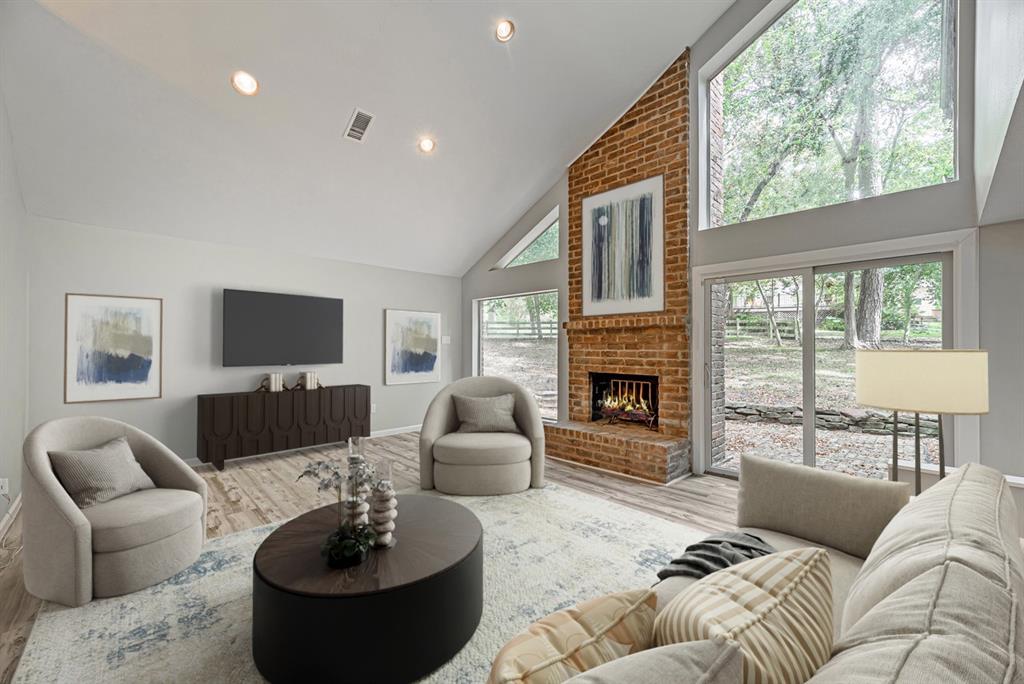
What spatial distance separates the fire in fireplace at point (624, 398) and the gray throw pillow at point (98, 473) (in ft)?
12.6

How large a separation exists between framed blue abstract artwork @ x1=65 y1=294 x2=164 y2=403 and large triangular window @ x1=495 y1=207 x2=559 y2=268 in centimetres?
391

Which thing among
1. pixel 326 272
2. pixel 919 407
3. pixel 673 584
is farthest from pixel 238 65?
pixel 919 407

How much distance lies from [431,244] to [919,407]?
5.01m

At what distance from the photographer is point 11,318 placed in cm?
304

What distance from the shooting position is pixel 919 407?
1.77 meters

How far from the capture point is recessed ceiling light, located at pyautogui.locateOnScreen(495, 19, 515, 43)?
3.33 m

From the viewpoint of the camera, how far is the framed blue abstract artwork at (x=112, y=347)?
383cm

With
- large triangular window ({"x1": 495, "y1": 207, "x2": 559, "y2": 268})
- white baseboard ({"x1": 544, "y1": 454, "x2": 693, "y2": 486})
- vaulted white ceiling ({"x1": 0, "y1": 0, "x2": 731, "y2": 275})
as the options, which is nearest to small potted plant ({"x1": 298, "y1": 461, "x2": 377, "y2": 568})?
white baseboard ({"x1": 544, "y1": 454, "x2": 693, "y2": 486})

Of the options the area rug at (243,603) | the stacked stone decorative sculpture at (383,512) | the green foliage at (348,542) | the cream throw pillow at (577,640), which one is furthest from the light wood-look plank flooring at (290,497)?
the cream throw pillow at (577,640)

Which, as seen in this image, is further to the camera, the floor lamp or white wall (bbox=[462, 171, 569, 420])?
white wall (bbox=[462, 171, 569, 420])

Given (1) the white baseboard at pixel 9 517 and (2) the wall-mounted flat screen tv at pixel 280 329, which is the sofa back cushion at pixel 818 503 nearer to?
(1) the white baseboard at pixel 9 517

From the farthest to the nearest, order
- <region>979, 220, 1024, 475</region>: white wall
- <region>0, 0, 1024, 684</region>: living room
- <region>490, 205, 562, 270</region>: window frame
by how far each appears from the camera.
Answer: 1. <region>490, 205, 562, 270</region>: window frame
2. <region>979, 220, 1024, 475</region>: white wall
3. <region>0, 0, 1024, 684</region>: living room

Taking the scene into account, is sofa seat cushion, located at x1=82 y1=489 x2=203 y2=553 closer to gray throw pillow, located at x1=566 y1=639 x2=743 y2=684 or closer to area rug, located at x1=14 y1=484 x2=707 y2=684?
area rug, located at x1=14 y1=484 x2=707 y2=684

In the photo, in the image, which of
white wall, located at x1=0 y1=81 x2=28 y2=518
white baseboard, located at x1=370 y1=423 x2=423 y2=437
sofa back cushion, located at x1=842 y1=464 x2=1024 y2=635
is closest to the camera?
sofa back cushion, located at x1=842 y1=464 x2=1024 y2=635
